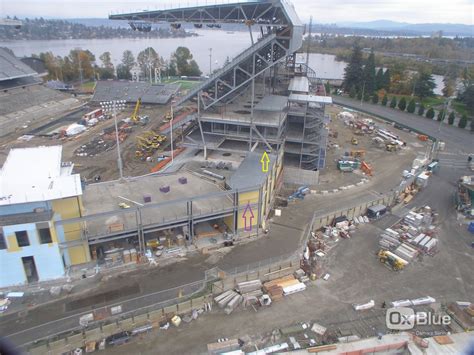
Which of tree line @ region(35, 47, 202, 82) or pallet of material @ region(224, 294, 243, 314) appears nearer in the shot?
pallet of material @ region(224, 294, 243, 314)

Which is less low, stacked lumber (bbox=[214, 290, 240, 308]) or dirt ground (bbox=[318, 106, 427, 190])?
dirt ground (bbox=[318, 106, 427, 190])

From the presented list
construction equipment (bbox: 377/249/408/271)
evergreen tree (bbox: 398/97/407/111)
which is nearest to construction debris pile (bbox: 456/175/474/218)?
construction equipment (bbox: 377/249/408/271)

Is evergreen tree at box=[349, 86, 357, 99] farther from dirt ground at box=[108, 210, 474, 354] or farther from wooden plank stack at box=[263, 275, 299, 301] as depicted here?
wooden plank stack at box=[263, 275, 299, 301]

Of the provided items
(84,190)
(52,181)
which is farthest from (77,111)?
(52,181)

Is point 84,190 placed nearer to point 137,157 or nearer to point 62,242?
point 62,242

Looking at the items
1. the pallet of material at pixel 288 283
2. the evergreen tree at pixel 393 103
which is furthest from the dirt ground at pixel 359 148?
the pallet of material at pixel 288 283

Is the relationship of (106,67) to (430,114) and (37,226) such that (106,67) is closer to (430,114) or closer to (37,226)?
(430,114)
